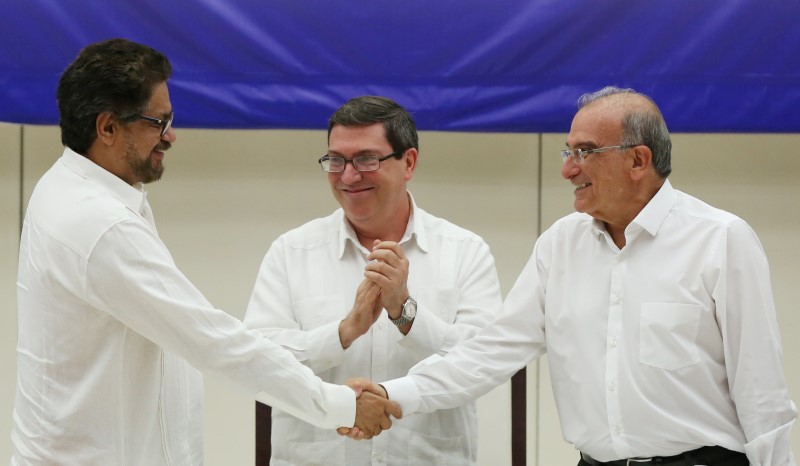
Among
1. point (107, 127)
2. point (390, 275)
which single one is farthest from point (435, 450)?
point (107, 127)

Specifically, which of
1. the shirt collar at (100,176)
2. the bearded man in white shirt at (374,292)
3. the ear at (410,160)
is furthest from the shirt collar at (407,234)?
the shirt collar at (100,176)

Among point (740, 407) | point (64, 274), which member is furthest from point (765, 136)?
point (64, 274)

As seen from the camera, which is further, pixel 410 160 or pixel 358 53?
pixel 358 53

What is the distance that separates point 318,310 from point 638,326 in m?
0.86

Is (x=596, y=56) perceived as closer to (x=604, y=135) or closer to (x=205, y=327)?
(x=604, y=135)

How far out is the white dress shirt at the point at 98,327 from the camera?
2045 millimetres

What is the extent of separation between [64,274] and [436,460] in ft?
3.59

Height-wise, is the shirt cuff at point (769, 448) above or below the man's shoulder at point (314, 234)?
below

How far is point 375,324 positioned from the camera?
8.82ft

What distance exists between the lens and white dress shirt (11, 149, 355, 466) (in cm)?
204

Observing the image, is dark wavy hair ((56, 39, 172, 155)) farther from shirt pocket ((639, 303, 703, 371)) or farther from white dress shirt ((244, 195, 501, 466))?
shirt pocket ((639, 303, 703, 371))

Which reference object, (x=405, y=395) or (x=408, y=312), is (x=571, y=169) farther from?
(x=405, y=395)

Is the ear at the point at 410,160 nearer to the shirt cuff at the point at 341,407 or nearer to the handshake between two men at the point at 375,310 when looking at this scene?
the handshake between two men at the point at 375,310

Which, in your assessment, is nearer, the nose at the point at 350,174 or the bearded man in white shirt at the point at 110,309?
the bearded man in white shirt at the point at 110,309
